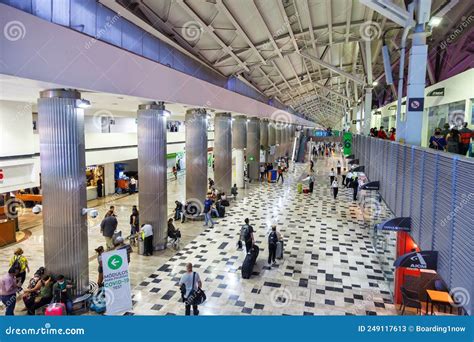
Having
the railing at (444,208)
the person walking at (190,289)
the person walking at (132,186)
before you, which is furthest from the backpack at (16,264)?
the person walking at (132,186)

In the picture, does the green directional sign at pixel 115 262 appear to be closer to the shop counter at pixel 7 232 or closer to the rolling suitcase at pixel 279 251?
the rolling suitcase at pixel 279 251

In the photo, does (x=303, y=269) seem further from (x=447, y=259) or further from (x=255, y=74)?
(x=255, y=74)

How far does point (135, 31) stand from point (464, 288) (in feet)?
28.7

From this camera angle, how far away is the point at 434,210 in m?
4.72

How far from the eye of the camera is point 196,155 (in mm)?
15211

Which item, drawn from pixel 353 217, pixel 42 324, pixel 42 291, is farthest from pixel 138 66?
pixel 353 217

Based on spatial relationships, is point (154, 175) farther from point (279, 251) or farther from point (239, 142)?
point (239, 142)

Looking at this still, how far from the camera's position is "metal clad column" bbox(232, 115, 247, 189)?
22453mm

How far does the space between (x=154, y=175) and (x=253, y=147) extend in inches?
609

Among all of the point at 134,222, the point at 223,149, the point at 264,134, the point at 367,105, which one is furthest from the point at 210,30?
the point at 264,134

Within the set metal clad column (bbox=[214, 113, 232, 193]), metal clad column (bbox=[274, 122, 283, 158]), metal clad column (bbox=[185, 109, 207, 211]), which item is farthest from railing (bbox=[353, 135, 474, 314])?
metal clad column (bbox=[274, 122, 283, 158])

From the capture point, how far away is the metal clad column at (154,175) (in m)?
10.9

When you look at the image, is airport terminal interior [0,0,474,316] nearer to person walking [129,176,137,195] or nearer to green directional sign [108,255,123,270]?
green directional sign [108,255,123,270]

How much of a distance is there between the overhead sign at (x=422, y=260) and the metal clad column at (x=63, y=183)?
648 cm
